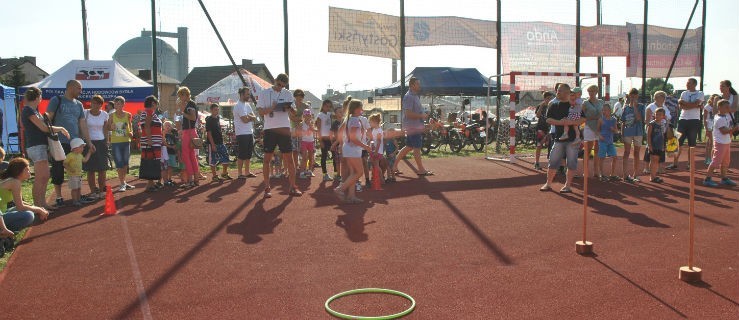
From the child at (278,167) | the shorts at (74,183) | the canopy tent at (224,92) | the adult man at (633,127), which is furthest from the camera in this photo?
the canopy tent at (224,92)

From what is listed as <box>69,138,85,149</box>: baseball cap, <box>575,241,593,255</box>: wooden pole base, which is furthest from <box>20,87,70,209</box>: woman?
<box>575,241,593,255</box>: wooden pole base

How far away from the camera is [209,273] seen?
16.1 feet

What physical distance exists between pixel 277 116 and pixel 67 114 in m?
3.12

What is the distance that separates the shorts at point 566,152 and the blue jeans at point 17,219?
744 cm

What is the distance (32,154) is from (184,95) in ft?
9.80

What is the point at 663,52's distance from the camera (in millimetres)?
21984

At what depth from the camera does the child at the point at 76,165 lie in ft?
27.1

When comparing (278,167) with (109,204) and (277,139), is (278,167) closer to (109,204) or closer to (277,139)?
(277,139)

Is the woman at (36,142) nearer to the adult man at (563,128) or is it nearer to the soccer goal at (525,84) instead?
the adult man at (563,128)

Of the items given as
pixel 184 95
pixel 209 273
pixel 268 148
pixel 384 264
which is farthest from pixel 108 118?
pixel 384 264

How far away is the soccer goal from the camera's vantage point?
13820mm

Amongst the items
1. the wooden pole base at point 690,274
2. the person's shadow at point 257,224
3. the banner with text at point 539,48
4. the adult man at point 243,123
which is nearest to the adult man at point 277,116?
the person's shadow at point 257,224

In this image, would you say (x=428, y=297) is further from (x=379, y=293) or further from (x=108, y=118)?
(x=108, y=118)

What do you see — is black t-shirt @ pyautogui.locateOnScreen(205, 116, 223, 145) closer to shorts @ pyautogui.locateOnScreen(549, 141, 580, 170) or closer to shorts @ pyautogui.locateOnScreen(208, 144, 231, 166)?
shorts @ pyautogui.locateOnScreen(208, 144, 231, 166)
